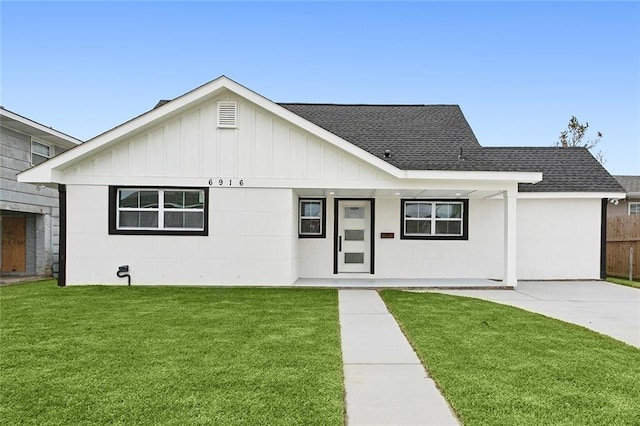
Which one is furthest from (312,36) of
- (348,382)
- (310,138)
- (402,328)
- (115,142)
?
(348,382)

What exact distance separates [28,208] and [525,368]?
1515 centimetres

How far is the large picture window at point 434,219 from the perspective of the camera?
12.6 meters

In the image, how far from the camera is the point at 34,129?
44.7 ft

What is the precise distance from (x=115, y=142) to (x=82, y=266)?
329cm

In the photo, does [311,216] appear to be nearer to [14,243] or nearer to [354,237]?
[354,237]

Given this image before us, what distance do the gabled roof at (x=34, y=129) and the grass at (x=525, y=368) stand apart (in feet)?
40.1

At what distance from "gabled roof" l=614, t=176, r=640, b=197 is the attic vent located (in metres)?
19.2

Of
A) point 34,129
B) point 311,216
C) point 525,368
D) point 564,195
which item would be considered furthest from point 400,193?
point 34,129

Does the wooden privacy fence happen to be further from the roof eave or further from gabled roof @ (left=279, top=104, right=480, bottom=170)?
gabled roof @ (left=279, top=104, right=480, bottom=170)

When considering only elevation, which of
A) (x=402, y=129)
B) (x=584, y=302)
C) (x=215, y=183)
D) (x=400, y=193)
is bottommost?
(x=584, y=302)

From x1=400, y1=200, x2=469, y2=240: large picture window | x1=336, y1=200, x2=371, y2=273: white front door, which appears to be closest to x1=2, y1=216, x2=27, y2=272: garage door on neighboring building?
x1=336, y1=200, x2=371, y2=273: white front door

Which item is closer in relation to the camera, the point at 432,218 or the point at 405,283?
the point at 405,283

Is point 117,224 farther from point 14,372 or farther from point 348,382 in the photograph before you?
point 348,382

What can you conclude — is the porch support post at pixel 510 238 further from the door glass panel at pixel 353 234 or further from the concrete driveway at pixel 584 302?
the door glass panel at pixel 353 234
